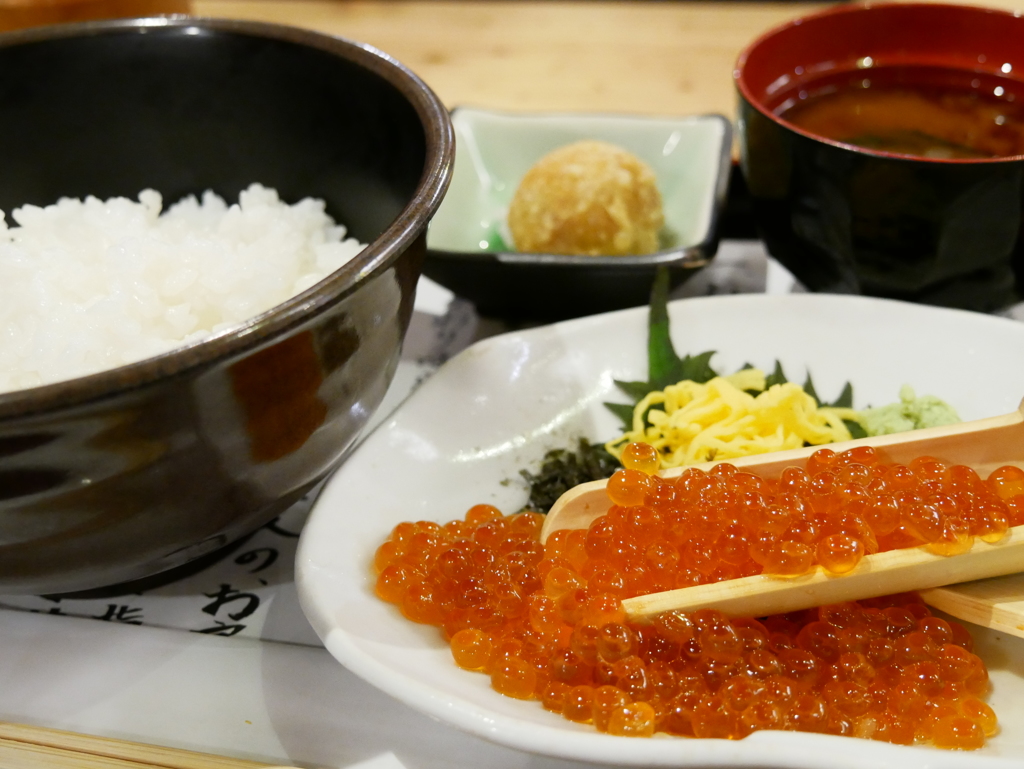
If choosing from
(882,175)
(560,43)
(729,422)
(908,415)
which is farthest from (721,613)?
(560,43)

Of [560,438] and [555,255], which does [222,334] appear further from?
[555,255]

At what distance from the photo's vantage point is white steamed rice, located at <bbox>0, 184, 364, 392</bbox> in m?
0.88

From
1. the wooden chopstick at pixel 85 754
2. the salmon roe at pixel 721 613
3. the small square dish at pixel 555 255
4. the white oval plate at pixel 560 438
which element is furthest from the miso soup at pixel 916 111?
the wooden chopstick at pixel 85 754

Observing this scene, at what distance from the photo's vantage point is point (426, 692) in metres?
0.78

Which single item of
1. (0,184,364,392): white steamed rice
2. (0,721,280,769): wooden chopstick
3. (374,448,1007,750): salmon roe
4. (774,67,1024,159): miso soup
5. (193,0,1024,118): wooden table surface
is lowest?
(0,721,280,769): wooden chopstick

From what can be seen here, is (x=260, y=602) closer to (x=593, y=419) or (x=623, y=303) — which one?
(x=593, y=419)

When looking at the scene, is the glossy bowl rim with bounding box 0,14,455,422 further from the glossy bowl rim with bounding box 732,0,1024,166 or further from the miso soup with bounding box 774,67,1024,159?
the miso soup with bounding box 774,67,1024,159

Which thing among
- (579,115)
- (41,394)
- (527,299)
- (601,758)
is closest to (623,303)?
(527,299)

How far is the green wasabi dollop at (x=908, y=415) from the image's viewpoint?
3.62 ft

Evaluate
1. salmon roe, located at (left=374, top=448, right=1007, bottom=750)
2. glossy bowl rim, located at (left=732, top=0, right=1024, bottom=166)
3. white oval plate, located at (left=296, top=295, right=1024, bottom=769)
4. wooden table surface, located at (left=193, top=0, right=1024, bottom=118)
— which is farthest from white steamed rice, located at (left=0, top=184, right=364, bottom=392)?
wooden table surface, located at (left=193, top=0, right=1024, bottom=118)

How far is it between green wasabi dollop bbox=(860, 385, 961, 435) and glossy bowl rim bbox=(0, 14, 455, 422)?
0.66m

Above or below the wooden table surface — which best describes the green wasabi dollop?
below

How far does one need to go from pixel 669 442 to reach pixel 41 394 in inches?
29.9

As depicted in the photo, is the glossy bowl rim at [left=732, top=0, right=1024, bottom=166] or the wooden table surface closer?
the glossy bowl rim at [left=732, top=0, right=1024, bottom=166]
